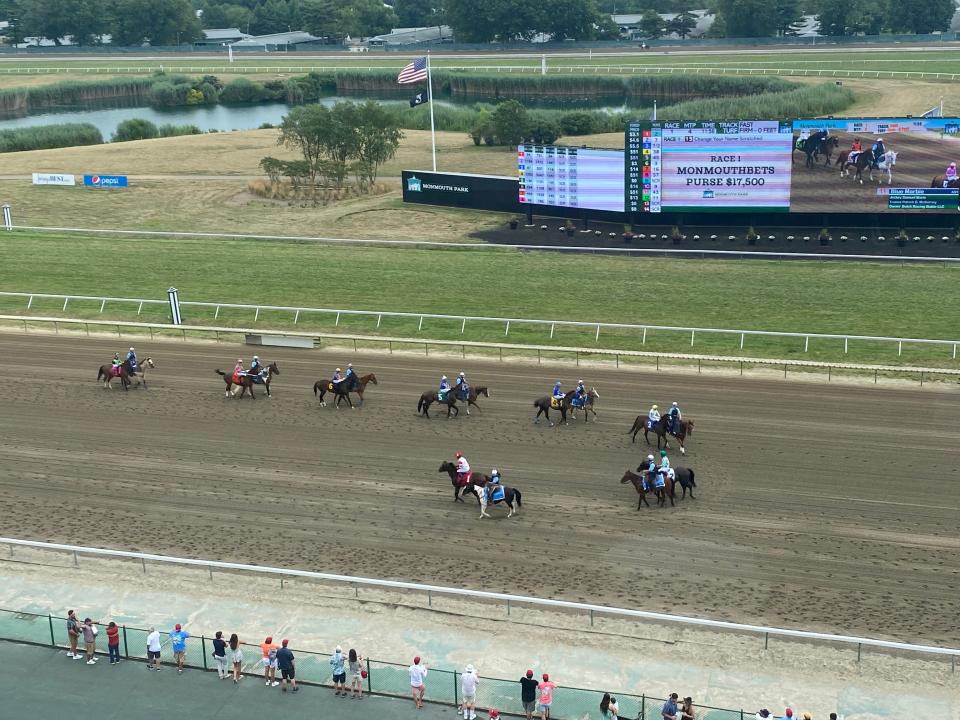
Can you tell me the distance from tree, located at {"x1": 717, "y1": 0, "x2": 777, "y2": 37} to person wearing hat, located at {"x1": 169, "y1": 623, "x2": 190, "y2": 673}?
99775 millimetres

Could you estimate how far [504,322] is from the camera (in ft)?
91.1

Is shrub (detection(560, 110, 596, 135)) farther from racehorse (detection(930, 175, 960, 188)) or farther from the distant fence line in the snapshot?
the distant fence line

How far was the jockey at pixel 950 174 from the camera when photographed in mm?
31859

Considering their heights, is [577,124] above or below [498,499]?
above

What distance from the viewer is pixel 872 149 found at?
3216 cm

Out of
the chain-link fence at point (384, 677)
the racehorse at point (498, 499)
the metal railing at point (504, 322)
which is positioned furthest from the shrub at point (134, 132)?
the chain-link fence at point (384, 677)

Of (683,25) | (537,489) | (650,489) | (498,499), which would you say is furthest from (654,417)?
(683,25)

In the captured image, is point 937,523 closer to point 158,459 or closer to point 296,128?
point 158,459

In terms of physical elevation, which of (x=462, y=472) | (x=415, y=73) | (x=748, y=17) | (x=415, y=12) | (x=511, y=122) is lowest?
(x=462, y=472)

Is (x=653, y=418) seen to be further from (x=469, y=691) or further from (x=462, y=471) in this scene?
(x=469, y=691)

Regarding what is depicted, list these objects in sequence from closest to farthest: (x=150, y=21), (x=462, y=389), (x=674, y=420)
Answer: (x=674, y=420)
(x=462, y=389)
(x=150, y=21)

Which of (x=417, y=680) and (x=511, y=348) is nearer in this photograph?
(x=417, y=680)

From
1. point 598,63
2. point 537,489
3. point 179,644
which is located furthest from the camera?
point 598,63

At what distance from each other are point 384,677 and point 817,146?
24.2 m
